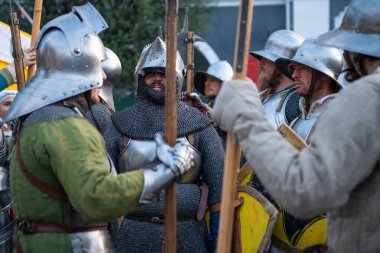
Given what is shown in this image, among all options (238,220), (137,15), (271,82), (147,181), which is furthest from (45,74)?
(137,15)

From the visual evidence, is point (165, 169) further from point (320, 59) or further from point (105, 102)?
point (105, 102)

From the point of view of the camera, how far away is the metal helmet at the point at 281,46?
6273 millimetres

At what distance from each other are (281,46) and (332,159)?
4020 millimetres

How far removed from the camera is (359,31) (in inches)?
117

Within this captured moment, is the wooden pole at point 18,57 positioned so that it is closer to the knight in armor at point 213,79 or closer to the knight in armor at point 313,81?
the knight in armor at point 313,81

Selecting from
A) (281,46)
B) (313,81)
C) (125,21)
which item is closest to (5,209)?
(313,81)

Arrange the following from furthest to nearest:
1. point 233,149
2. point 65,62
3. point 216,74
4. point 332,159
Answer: point 216,74
point 65,62
point 233,149
point 332,159

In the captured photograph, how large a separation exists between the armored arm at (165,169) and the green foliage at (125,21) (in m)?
9.16

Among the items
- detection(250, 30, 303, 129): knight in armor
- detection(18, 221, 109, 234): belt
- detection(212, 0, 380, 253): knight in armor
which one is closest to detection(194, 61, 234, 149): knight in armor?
detection(250, 30, 303, 129): knight in armor

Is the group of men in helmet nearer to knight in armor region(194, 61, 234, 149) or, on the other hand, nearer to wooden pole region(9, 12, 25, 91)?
wooden pole region(9, 12, 25, 91)

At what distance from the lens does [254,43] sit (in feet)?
60.0

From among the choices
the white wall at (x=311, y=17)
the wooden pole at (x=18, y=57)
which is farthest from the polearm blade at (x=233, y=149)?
the white wall at (x=311, y=17)

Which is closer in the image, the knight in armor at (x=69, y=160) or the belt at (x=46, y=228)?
the knight in armor at (x=69, y=160)

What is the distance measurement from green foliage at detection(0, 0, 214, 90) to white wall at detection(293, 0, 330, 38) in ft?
19.5
